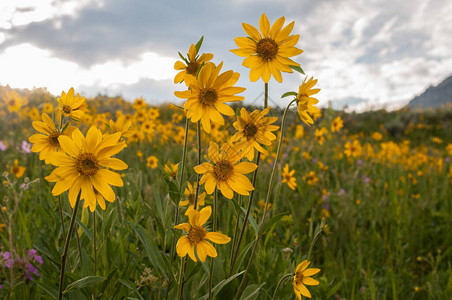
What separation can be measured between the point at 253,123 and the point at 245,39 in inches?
11.7

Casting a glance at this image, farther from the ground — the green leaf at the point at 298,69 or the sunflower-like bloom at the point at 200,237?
the green leaf at the point at 298,69

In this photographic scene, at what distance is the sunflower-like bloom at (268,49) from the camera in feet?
3.59

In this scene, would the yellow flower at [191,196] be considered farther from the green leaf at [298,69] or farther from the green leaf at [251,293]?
the green leaf at [298,69]

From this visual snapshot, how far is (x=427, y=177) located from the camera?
5039mm

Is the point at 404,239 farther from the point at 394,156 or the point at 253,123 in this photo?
the point at 394,156

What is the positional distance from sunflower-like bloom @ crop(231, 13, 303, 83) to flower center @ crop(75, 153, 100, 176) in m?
0.56

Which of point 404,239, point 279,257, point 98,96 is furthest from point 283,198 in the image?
point 98,96

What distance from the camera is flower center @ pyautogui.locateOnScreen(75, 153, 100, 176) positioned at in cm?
93

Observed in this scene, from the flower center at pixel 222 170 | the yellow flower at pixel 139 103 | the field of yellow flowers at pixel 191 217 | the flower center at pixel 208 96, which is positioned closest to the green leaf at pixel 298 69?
the field of yellow flowers at pixel 191 217

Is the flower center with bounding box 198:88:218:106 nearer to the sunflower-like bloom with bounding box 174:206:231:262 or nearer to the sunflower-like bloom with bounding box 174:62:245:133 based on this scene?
the sunflower-like bloom with bounding box 174:62:245:133

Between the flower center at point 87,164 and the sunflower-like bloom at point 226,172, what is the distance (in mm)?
315

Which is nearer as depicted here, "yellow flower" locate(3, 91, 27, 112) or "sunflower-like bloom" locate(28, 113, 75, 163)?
"sunflower-like bloom" locate(28, 113, 75, 163)

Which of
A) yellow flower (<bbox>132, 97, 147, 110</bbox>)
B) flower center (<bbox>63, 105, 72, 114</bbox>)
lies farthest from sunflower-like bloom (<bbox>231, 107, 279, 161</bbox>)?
yellow flower (<bbox>132, 97, 147, 110</bbox>)

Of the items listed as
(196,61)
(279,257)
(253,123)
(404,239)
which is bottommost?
(404,239)
